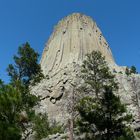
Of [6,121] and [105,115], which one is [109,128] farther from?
[6,121]

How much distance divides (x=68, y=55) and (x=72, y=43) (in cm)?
756

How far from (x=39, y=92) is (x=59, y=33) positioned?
51.7 m

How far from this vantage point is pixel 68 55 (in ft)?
362

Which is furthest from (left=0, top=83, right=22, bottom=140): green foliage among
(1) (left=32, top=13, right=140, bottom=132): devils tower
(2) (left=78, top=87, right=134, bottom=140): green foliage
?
(1) (left=32, top=13, right=140, bottom=132): devils tower

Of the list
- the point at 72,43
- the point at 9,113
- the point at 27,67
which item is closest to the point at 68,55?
the point at 72,43

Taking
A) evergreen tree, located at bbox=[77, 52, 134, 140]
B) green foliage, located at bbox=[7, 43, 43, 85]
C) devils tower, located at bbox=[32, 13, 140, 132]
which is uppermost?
devils tower, located at bbox=[32, 13, 140, 132]

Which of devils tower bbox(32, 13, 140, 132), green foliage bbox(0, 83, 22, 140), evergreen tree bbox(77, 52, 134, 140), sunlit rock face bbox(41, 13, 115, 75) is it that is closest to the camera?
green foliage bbox(0, 83, 22, 140)

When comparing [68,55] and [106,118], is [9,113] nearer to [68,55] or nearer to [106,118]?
[106,118]

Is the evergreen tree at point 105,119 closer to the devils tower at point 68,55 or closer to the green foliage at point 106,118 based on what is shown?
the green foliage at point 106,118

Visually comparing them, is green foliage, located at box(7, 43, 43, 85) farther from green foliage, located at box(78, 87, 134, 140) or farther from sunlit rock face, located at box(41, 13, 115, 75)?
sunlit rock face, located at box(41, 13, 115, 75)

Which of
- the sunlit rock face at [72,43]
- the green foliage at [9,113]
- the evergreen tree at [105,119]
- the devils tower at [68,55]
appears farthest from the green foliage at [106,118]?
the sunlit rock face at [72,43]

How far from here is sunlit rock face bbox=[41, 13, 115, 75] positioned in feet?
362

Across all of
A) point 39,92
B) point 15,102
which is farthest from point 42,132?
point 39,92

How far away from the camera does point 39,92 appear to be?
76.8 meters
